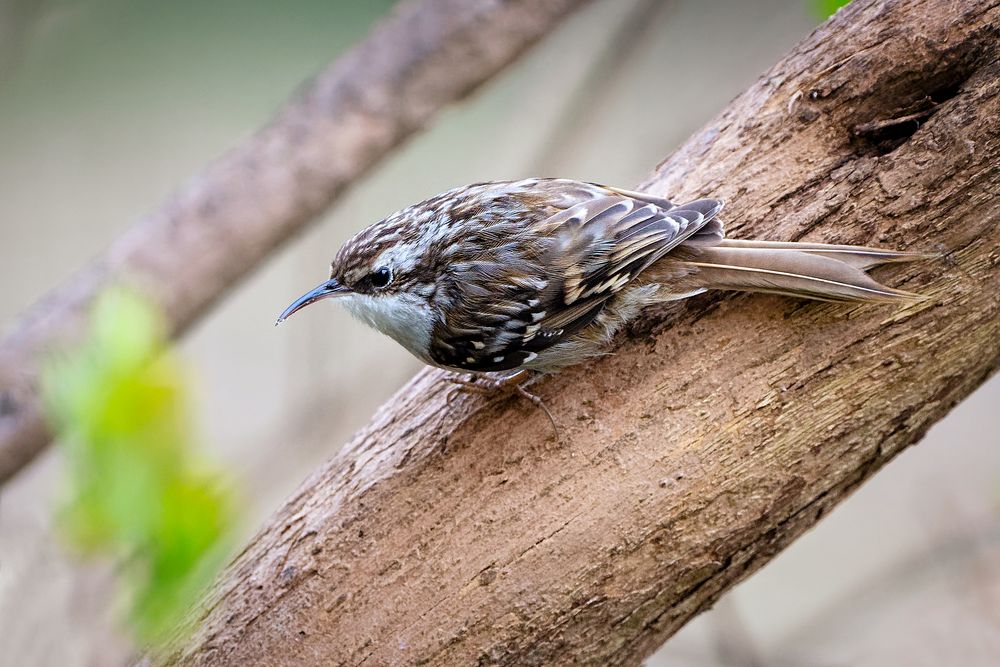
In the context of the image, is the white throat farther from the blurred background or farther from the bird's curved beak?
the blurred background

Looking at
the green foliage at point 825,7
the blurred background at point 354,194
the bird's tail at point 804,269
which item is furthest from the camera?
the blurred background at point 354,194

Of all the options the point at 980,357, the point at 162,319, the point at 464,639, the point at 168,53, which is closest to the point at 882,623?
the point at 980,357

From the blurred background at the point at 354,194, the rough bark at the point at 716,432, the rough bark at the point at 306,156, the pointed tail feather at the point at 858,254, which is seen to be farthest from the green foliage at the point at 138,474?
the blurred background at the point at 354,194

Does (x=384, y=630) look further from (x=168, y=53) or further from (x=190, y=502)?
(x=168, y=53)

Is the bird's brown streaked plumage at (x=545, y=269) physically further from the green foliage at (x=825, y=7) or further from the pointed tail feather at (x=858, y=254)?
the green foliage at (x=825, y=7)

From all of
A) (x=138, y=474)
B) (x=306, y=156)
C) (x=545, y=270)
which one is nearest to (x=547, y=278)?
(x=545, y=270)

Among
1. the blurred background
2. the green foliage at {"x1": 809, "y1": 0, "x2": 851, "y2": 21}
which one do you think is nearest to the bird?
the green foliage at {"x1": 809, "y1": 0, "x2": 851, "y2": 21}

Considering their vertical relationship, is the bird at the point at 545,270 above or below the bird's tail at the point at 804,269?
above
